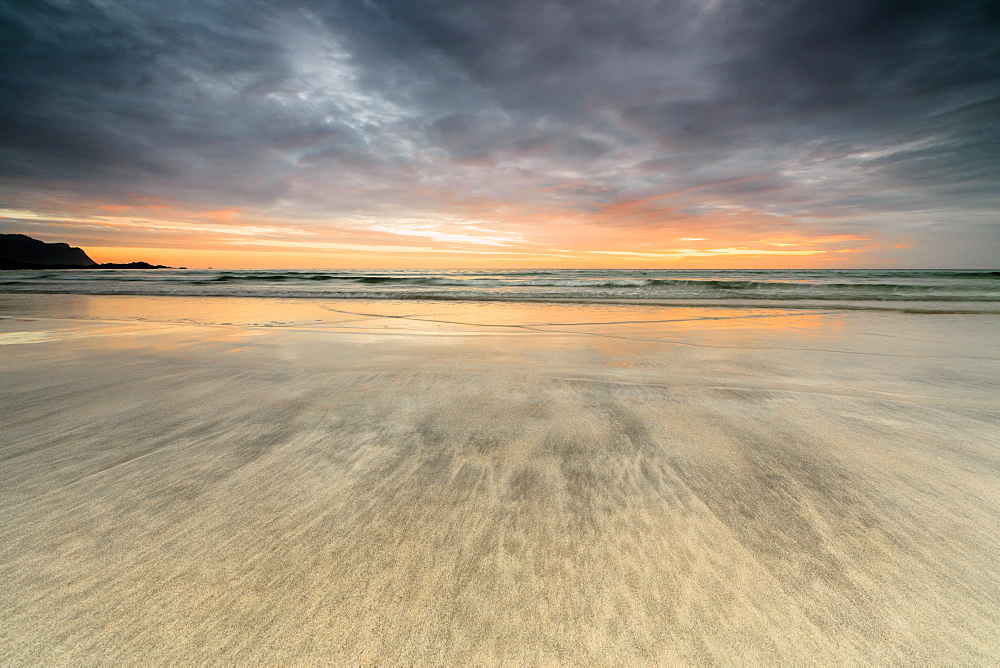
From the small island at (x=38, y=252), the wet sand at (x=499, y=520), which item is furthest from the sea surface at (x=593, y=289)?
the small island at (x=38, y=252)

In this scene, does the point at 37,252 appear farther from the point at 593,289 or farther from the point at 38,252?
the point at 593,289

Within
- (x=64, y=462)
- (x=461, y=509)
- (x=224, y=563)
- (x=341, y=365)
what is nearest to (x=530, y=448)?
(x=461, y=509)

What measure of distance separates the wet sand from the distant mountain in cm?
14386

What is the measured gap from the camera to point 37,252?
108938 mm

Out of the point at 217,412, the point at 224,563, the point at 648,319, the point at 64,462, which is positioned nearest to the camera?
the point at 224,563

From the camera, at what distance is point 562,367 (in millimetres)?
3674

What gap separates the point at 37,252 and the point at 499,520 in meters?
165

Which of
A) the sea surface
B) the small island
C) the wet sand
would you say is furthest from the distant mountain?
the wet sand

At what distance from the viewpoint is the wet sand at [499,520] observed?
0.96 m

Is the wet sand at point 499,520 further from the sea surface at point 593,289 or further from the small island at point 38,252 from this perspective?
the small island at point 38,252

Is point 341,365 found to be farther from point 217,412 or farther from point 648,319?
point 648,319

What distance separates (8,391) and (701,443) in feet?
14.6

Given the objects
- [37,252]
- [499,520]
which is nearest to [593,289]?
[499,520]

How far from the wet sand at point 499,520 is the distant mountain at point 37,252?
143860mm
